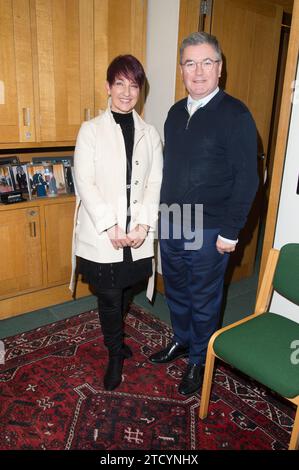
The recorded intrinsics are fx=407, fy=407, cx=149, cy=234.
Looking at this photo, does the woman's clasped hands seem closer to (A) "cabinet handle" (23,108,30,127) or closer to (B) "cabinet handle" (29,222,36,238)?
(B) "cabinet handle" (29,222,36,238)

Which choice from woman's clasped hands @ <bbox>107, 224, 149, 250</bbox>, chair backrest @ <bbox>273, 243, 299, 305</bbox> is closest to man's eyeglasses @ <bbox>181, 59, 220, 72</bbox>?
woman's clasped hands @ <bbox>107, 224, 149, 250</bbox>

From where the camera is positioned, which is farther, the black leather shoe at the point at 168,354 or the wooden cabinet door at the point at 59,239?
the wooden cabinet door at the point at 59,239

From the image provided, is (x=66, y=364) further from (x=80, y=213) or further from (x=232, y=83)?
(x=232, y=83)

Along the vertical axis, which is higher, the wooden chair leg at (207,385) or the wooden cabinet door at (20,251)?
the wooden cabinet door at (20,251)

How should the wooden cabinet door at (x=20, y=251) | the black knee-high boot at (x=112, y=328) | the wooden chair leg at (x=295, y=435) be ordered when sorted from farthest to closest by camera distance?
1. the wooden cabinet door at (x=20, y=251)
2. the black knee-high boot at (x=112, y=328)
3. the wooden chair leg at (x=295, y=435)

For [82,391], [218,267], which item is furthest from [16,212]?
[218,267]

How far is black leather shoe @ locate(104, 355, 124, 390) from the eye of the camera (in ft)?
6.79

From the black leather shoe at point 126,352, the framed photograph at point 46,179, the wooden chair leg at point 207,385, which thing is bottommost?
the black leather shoe at point 126,352

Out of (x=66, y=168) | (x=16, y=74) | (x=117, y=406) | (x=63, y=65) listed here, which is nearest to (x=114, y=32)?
(x=63, y=65)

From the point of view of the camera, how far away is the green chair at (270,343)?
1.54 metres

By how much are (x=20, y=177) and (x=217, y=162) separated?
1.43 meters

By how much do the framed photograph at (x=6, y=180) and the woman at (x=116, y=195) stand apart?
0.82 meters

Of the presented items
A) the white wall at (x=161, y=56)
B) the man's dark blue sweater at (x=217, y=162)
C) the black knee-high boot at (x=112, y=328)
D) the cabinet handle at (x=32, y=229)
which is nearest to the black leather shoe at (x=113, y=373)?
the black knee-high boot at (x=112, y=328)

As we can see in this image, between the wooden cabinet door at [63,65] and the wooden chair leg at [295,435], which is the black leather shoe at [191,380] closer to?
the wooden chair leg at [295,435]
